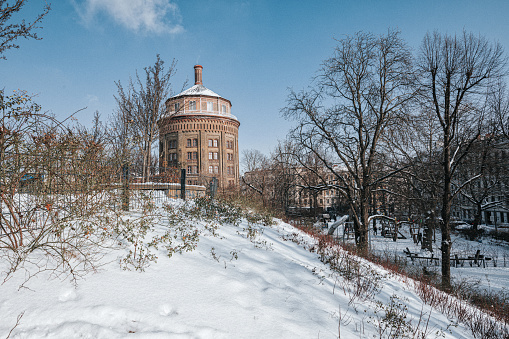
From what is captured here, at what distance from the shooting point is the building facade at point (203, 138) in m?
41.5

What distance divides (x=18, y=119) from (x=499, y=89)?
18160 mm

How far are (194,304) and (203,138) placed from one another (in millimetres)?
39161

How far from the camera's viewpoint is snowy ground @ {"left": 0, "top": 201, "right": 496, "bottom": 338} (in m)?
3.13

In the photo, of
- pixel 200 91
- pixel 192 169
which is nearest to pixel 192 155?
pixel 192 169

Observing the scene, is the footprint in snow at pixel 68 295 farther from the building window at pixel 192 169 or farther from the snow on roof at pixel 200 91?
the snow on roof at pixel 200 91

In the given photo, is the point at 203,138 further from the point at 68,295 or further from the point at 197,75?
the point at 68,295

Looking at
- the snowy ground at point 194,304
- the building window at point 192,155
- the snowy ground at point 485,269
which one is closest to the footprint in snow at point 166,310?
the snowy ground at point 194,304

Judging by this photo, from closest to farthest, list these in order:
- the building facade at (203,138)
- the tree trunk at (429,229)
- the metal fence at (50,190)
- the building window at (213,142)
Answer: the metal fence at (50,190) → the tree trunk at (429,229) → the building facade at (203,138) → the building window at (213,142)

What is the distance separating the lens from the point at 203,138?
41.7 metres

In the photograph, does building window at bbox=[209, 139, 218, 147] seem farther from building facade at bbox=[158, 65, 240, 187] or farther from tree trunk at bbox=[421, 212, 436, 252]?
tree trunk at bbox=[421, 212, 436, 252]

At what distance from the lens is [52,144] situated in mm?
5043

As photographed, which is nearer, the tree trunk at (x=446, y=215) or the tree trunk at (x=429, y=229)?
the tree trunk at (x=446, y=215)

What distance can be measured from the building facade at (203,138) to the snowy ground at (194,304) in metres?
35.8

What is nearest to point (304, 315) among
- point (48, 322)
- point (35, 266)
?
point (48, 322)
